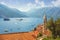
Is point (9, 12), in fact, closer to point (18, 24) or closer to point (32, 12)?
point (18, 24)

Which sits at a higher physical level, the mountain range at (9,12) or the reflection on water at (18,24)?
the mountain range at (9,12)

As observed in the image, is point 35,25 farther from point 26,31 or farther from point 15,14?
point 15,14

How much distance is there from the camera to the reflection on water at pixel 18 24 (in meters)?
3.32

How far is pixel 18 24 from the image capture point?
3.38 m

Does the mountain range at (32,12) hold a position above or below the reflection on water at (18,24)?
above

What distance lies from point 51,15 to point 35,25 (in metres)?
0.44

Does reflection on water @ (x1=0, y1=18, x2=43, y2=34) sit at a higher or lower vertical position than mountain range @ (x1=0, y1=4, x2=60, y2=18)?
lower

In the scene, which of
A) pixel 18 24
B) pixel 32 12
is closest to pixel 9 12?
pixel 18 24

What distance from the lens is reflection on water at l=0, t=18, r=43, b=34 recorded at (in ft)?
10.9

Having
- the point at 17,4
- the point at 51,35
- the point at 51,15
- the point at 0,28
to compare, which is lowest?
the point at 51,35

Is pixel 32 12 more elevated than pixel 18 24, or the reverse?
pixel 32 12

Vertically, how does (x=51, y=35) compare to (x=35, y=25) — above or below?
below

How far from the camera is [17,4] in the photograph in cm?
343

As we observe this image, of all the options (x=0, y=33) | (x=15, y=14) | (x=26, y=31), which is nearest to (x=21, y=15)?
(x=15, y=14)
